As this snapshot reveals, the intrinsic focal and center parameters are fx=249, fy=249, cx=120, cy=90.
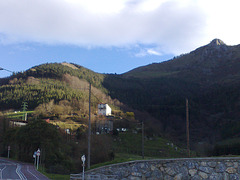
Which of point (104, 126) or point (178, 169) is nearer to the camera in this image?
point (178, 169)

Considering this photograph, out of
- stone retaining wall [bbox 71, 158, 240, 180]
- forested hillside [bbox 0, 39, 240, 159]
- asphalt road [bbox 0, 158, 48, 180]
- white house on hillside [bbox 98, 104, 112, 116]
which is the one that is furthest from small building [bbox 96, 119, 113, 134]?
stone retaining wall [bbox 71, 158, 240, 180]

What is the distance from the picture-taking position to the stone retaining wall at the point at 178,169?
1596 centimetres

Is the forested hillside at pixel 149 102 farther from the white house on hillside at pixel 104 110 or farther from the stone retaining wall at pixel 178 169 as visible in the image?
the stone retaining wall at pixel 178 169

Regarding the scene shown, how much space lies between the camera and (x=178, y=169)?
1708 centimetres

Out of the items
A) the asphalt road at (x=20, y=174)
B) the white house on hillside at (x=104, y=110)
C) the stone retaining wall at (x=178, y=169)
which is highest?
the white house on hillside at (x=104, y=110)

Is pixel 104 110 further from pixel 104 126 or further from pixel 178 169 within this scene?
pixel 178 169

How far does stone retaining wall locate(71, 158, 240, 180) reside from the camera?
1596cm

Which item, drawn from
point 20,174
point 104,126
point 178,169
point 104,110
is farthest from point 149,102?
point 178,169

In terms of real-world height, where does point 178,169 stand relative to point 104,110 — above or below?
below

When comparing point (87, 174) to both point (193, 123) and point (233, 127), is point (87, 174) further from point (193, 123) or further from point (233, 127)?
point (193, 123)

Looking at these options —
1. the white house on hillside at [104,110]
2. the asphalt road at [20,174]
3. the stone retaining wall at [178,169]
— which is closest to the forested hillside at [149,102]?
the white house on hillside at [104,110]

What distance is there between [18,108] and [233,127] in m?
89.6

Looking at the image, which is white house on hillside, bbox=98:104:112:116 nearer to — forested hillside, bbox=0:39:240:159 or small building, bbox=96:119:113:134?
forested hillside, bbox=0:39:240:159

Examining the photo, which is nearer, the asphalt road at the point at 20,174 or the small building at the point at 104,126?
the asphalt road at the point at 20,174
